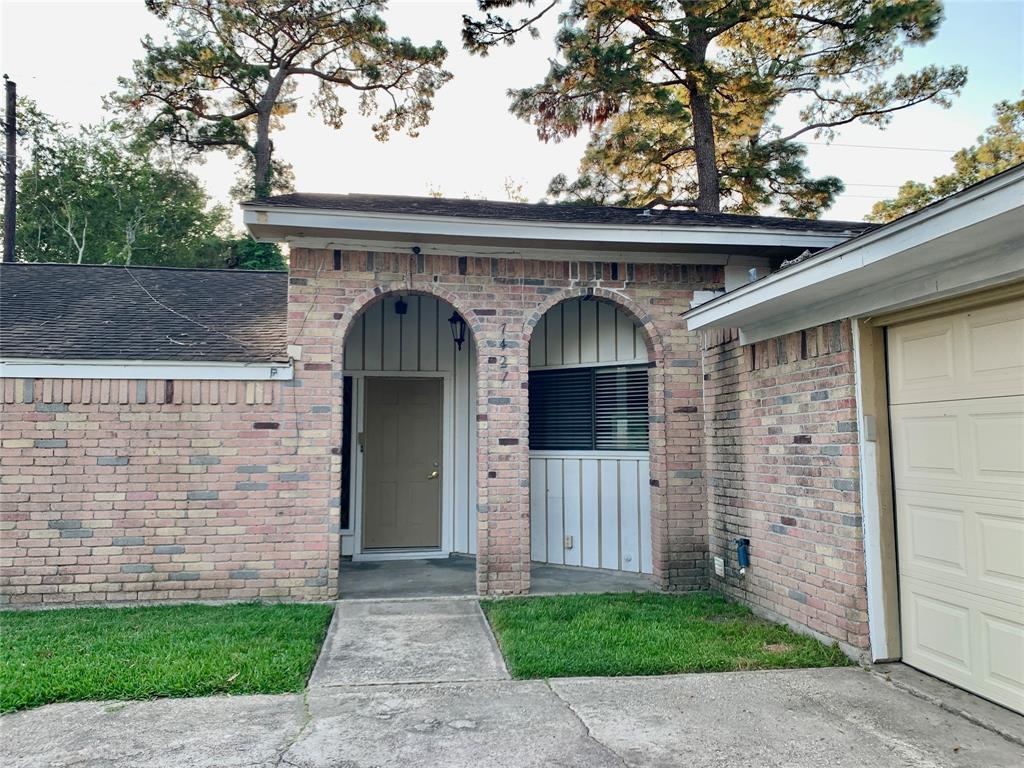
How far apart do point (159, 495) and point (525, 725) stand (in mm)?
3938

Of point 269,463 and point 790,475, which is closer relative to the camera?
point 790,475

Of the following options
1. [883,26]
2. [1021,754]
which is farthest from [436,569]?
[883,26]

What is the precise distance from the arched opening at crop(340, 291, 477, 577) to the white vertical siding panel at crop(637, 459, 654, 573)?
6.76 feet

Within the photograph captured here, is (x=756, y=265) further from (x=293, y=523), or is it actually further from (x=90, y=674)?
(x=90, y=674)

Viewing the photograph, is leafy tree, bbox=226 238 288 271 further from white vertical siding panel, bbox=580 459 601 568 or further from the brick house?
white vertical siding panel, bbox=580 459 601 568

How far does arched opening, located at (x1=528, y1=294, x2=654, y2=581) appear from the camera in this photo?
737 cm

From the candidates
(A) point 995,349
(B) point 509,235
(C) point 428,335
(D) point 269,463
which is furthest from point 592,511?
(A) point 995,349

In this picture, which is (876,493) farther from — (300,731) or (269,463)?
(269,463)

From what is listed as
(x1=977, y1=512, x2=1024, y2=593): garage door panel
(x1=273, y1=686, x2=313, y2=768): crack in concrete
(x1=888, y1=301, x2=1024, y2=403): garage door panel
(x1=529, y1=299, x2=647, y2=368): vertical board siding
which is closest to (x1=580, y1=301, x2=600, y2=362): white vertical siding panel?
(x1=529, y1=299, x2=647, y2=368): vertical board siding

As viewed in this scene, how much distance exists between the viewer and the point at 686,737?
11.1 ft

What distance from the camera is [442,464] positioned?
8352mm

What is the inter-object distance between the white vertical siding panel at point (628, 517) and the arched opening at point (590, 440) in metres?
0.01

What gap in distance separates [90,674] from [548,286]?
456cm

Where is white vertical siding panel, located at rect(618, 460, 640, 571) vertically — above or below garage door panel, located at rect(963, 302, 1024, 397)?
below
